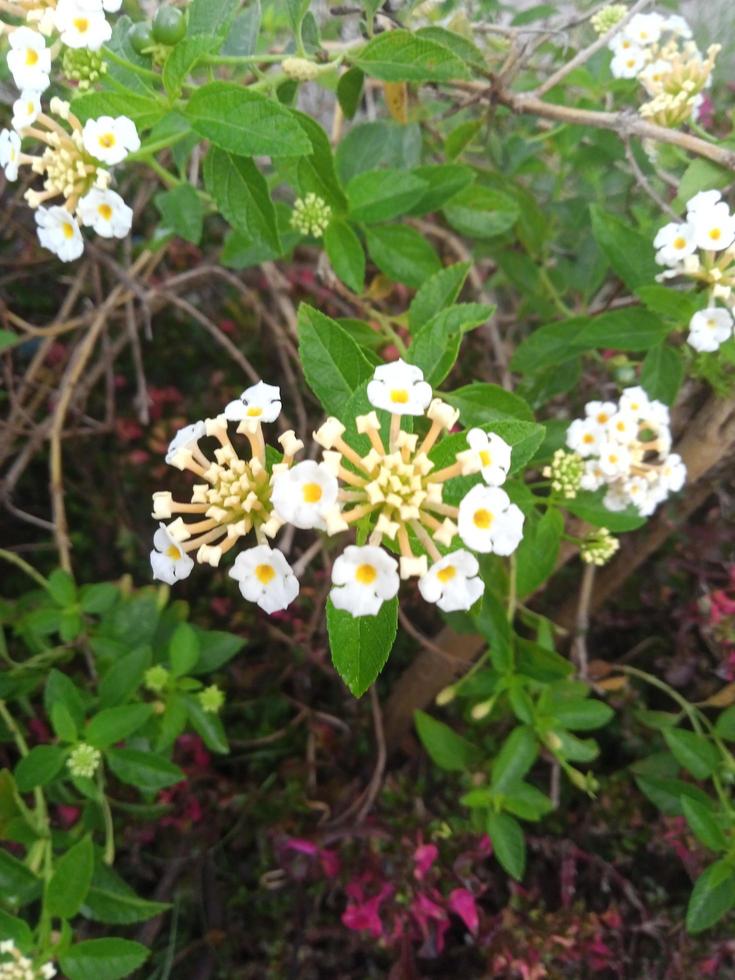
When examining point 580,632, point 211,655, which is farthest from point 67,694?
point 580,632

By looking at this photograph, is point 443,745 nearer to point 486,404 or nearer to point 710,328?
point 486,404

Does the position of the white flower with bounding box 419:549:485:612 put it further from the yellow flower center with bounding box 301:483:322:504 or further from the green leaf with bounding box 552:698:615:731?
the green leaf with bounding box 552:698:615:731

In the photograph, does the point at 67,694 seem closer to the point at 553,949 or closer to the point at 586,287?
the point at 553,949

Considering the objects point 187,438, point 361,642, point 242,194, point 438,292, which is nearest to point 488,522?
point 361,642

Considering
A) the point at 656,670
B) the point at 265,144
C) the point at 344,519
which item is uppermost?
the point at 265,144

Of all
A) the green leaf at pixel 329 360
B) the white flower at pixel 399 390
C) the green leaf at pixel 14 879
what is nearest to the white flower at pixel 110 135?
the green leaf at pixel 329 360
